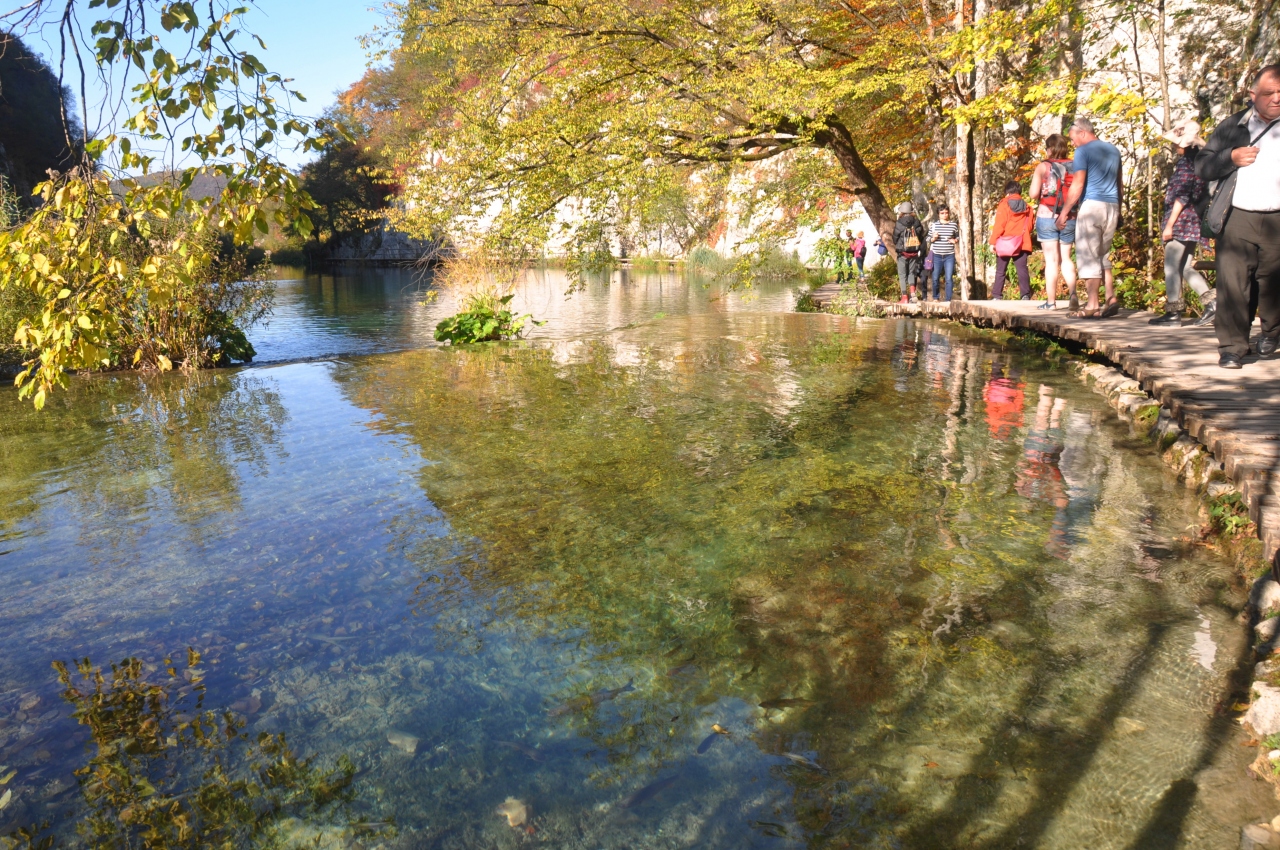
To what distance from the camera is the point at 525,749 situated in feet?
9.93

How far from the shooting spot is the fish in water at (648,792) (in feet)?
9.00

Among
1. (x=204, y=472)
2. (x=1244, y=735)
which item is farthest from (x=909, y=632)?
(x=204, y=472)

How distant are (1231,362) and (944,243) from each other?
8.82 metres

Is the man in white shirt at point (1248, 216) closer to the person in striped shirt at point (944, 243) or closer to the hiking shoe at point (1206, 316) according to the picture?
the hiking shoe at point (1206, 316)

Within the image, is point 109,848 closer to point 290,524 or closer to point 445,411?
point 290,524

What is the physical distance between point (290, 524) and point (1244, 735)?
4984mm

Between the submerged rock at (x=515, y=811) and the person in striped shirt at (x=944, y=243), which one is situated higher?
the person in striped shirt at (x=944, y=243)

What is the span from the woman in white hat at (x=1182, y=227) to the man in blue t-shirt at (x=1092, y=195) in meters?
0.50

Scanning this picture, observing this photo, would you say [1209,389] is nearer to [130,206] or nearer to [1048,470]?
[1048,470]

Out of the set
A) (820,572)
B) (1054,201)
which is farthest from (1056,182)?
(820,572)

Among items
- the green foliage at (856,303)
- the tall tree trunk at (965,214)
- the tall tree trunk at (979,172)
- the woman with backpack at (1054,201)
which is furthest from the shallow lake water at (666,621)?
the green foliage at (856,303)

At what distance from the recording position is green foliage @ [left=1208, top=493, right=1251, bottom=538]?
4.45 meters

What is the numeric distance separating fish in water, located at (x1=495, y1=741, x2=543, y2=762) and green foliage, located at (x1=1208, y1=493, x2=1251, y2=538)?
3.78 meters

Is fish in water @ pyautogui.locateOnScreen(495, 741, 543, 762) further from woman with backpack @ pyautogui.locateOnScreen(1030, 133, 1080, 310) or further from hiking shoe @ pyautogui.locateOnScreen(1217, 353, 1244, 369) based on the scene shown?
woman with backpack @ pyautogui.locateOnScreen(1030, 133, 1080, 310)
